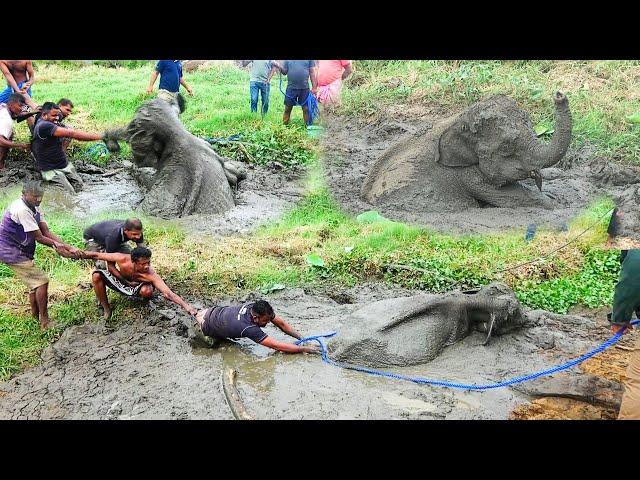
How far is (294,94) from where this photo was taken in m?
9.60

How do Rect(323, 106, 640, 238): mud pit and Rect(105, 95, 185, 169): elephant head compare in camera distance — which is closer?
Rect(323, 106, 640, 238): mud pit

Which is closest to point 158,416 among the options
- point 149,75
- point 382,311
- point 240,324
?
point 240,324

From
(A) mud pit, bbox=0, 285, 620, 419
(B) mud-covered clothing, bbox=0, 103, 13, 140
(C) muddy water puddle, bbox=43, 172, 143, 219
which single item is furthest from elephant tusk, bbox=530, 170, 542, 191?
(B) mud-covered clothing, bbox=0, 103, 13, 140

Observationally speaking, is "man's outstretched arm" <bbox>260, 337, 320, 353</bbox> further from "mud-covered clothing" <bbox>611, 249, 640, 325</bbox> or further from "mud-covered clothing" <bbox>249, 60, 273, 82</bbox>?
"mud-covered clothing" <bbox>249, 60, 273, 82</bbox>

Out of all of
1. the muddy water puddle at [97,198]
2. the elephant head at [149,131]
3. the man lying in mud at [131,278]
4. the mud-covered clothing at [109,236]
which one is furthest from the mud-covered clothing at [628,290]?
the muddy water puddle at [97,198]

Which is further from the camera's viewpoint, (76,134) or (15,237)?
(76,134)

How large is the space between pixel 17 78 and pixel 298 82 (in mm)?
3810

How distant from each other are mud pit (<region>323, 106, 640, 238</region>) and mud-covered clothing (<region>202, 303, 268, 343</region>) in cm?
307

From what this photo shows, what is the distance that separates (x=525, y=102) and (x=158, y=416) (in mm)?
7147

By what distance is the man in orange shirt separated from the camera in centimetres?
988

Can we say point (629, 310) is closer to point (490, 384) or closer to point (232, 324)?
point (490, 384)

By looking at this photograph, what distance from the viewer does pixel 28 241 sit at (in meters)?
5.65

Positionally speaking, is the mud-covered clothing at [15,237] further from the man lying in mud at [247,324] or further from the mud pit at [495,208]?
the mud pit at [495,208]

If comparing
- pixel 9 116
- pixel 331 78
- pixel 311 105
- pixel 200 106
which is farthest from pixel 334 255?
pixel 200 106
